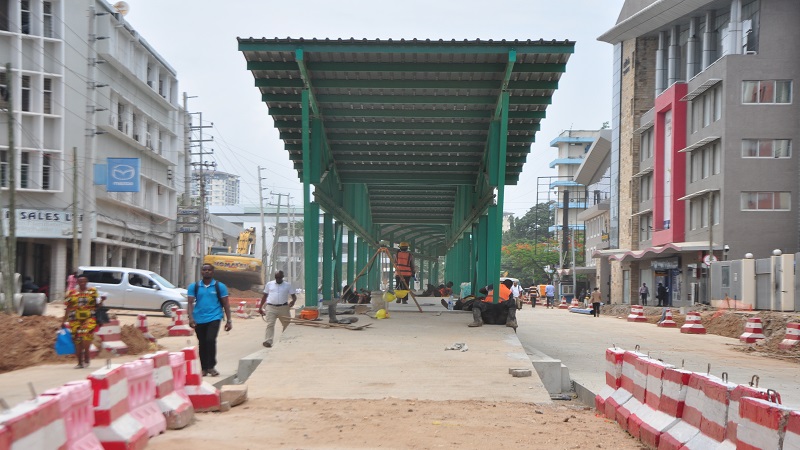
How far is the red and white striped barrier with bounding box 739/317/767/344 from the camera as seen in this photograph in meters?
25.5

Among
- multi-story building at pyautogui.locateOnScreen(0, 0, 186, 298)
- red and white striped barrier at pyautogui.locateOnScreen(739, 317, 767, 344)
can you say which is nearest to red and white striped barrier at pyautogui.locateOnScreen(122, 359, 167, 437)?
red and white striped barrier at pyautogui.locateOnScreen(739, 317, 767, 344)

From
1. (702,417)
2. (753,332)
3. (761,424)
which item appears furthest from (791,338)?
(761,424)

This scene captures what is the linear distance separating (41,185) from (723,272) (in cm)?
3288

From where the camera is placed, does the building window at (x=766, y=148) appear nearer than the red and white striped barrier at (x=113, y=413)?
No

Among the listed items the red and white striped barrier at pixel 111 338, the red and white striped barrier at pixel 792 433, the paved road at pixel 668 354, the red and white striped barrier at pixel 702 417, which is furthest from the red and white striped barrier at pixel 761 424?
the red and white striped barrier at pixel 111 338

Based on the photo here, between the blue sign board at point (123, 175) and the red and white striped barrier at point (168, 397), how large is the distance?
37997 millimetres

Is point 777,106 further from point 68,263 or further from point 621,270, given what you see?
point 68,263

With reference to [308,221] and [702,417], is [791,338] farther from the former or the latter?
[702,417]

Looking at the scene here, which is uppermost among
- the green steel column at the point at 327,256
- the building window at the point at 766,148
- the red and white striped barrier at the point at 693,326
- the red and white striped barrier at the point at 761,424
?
the building window at the point at 766,148

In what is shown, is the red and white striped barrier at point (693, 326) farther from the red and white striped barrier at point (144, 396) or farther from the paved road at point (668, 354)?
the red and white striped barrier at point (144, 396)

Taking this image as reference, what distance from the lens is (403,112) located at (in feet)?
71.3

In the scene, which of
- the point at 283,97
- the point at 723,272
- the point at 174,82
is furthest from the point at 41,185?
the point at 723,272

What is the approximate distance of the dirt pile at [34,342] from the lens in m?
16.7

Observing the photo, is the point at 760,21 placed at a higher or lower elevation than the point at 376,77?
higher
